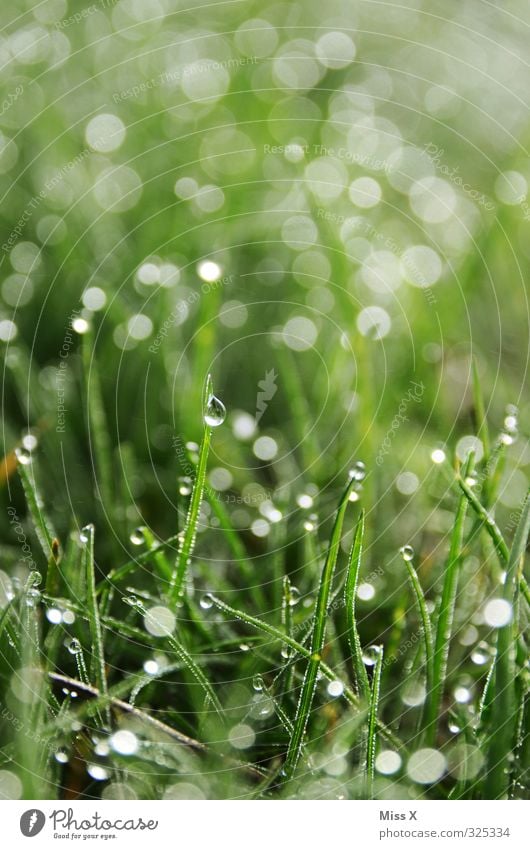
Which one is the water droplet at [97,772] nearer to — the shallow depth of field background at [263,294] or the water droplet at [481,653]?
the shallow depth of field background at [263,294]

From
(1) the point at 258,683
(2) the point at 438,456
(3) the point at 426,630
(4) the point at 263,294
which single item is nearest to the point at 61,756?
(1) the point at 258,683

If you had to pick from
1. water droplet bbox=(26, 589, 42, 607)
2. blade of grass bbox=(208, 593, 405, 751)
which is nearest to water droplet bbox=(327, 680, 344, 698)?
blade of grass bbox=(208, 593, 405, 751)

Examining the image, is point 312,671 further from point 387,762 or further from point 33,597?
point 33,597

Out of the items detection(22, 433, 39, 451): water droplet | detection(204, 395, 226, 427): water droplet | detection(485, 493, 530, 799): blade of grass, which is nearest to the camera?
detection(485, 493, 530, 799): blade of grass

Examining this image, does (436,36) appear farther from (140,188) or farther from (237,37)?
(140,188)

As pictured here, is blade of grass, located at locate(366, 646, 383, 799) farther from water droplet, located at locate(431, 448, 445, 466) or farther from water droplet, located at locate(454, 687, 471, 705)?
water droplet, located at locate(431, 448, 445, 466)

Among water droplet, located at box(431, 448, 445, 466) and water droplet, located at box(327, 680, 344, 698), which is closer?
water droplet, located at box(327, 680, 344, 698)
